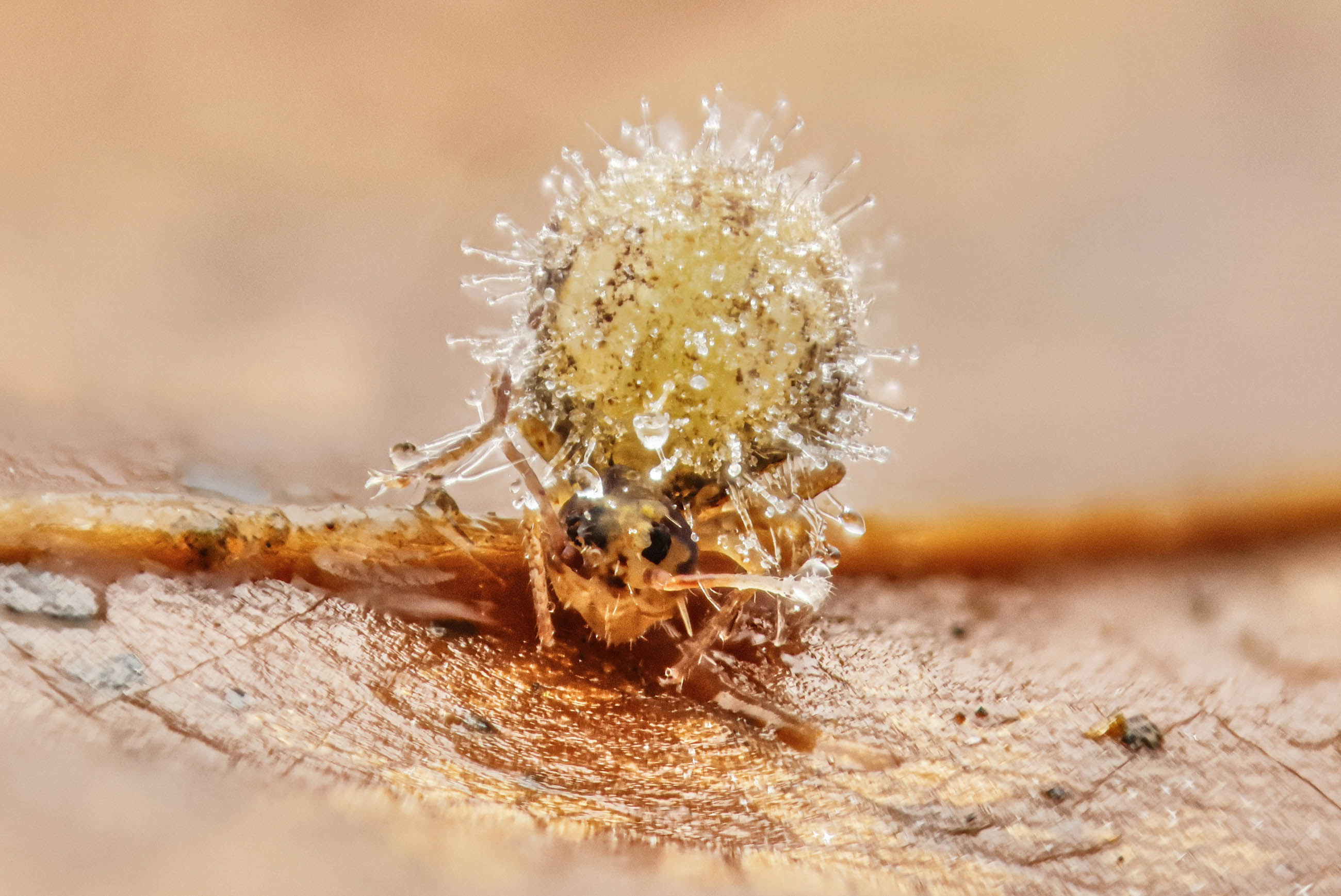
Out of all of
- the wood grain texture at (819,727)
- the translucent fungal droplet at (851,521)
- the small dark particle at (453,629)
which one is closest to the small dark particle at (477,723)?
the wood grain texture at (819,727)

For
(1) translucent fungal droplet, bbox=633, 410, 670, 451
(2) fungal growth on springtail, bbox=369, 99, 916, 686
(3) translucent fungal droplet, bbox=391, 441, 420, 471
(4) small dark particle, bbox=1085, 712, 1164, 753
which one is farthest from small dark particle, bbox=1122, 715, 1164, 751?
(3) translucent fungal droplet, bbox=391, 441, 420, 471

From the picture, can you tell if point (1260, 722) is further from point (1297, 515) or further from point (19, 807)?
point (19, 807)

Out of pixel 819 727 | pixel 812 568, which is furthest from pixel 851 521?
pixel 819 727

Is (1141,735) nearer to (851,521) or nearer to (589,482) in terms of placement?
(851,521)

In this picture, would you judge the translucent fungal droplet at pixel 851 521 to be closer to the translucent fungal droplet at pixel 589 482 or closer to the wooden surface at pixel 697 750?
the wooden surface at pixel 697 750

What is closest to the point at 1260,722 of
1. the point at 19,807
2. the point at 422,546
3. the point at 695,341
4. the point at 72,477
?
the point at 695,341

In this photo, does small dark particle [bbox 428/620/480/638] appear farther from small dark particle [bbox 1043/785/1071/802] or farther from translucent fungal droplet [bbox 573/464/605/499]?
small dark particle [bbox 1043/785/1071/802]
